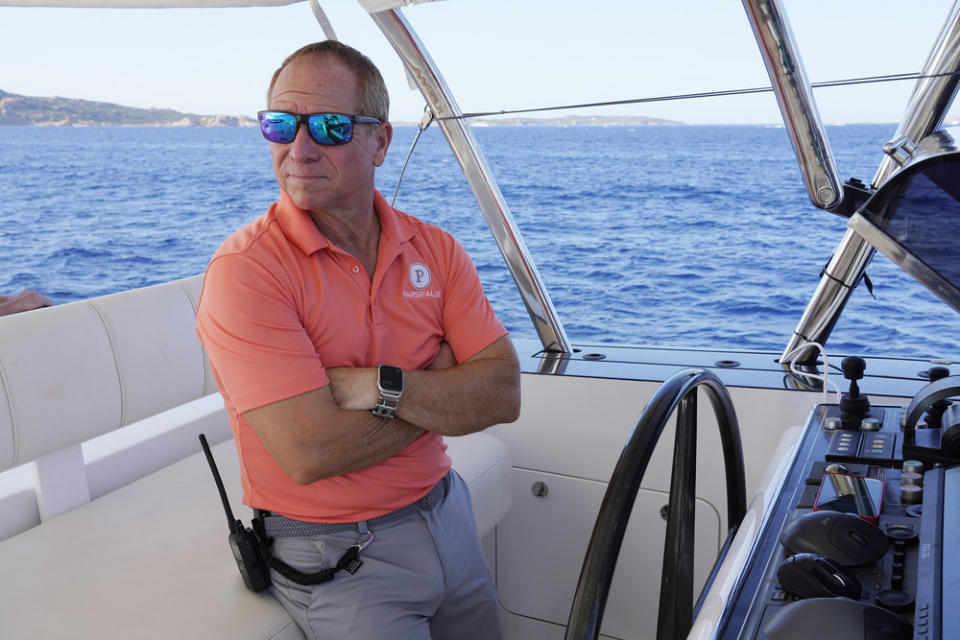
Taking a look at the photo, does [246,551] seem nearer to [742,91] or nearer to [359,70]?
[359,70]

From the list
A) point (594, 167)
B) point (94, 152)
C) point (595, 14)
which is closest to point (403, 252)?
point (594, 167)

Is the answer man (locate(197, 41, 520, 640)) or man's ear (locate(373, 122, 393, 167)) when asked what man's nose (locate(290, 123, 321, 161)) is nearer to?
man (locate(197, 41, 520, 640))

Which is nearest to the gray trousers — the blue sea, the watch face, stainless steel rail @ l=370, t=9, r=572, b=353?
the watch face

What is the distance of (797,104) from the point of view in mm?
2066

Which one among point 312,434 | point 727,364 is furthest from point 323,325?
point 727,364

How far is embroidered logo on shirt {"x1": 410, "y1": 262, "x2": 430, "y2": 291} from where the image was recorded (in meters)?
1.77

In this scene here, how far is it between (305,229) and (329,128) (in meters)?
0.20

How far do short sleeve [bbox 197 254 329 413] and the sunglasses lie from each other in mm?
267

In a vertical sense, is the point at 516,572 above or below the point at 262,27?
below

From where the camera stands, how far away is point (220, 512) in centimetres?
209

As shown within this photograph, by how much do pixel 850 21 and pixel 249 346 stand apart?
4443cm

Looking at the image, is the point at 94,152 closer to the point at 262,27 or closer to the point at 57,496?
the point at 262,27

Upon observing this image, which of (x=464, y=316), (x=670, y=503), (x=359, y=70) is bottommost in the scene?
(x=670, y=503)

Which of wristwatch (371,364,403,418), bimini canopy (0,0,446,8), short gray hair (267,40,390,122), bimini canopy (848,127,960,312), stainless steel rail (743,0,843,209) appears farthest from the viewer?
bimini canopy (0,0,446,8)
